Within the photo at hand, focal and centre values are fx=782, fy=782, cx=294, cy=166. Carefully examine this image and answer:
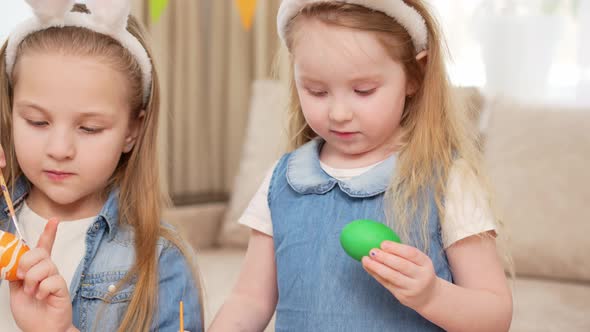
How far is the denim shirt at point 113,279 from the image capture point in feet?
4.12

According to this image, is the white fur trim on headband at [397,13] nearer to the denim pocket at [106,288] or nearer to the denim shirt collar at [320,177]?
the denim shirt collar at [320,177]

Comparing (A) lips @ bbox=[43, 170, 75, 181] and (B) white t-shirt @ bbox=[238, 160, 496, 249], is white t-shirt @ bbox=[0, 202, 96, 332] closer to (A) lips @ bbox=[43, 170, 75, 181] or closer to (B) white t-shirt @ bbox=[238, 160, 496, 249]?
(A) lips @ bbox=[43, 170, 75, 181]

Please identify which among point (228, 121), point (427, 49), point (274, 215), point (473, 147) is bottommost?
point (228, 121)

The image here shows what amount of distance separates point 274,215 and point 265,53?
2.12m

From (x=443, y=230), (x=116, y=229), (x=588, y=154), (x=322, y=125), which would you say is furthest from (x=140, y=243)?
(x=588, y=154)

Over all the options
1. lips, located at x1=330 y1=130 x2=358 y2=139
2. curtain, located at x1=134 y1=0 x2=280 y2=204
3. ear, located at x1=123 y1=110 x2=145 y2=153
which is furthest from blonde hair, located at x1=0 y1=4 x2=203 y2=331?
curtain, located at x1=134 y1=0 x2=280 y2=204

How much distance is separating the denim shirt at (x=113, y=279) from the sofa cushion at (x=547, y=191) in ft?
3.85

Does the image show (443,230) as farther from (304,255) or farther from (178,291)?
(178,291)

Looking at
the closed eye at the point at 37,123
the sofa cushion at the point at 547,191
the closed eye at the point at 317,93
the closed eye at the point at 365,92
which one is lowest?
the sofa cushion at the point at 547,191

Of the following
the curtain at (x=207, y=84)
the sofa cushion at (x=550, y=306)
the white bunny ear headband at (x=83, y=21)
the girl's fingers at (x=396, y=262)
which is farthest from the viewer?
the curtain at (x=207, y=84)

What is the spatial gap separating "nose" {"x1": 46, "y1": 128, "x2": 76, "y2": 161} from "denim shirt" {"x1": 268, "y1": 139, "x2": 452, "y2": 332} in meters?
0.33

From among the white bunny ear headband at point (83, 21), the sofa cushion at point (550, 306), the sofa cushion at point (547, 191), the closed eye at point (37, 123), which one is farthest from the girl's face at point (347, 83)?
the sofa cushion at point (547, 191)

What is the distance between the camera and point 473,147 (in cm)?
123

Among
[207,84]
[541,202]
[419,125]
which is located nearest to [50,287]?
[419,125]
